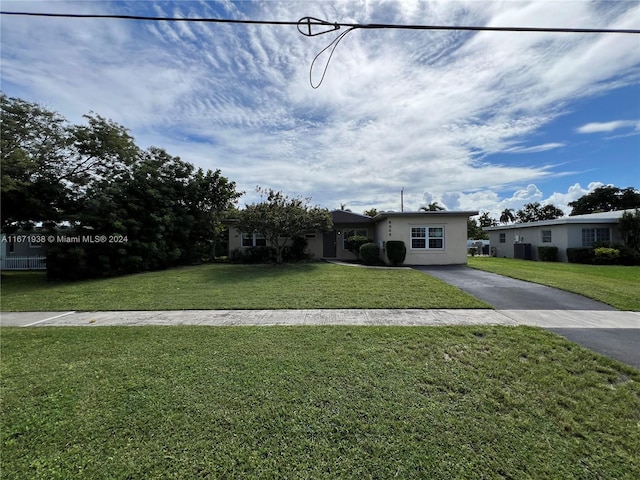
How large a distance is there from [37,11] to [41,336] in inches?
209

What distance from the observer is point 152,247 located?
1480cm

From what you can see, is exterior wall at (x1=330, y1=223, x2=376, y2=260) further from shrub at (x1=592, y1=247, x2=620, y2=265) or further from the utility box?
shrub at (x1=592, y1=247, x2=620, y2=265)

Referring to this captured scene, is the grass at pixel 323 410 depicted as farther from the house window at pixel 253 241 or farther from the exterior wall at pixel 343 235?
the exterior wall at pixel 343 235

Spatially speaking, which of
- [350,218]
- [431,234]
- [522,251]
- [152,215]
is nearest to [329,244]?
[350,218]

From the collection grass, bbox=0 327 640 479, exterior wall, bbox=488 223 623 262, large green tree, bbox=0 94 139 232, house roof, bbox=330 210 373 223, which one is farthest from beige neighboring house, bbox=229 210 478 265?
→ large green tree, bbox=0 94 139 232

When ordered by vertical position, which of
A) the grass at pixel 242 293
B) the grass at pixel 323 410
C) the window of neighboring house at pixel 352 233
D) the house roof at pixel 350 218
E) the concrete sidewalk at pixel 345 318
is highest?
the house roof at pixel 350 218

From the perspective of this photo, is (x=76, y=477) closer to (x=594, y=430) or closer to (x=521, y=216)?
(x=594, y=430)

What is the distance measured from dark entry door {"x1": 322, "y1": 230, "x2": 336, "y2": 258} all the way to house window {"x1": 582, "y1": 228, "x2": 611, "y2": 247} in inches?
645

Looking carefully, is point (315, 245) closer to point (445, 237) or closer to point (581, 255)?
point (445, 237)

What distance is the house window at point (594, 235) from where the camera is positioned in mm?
18844

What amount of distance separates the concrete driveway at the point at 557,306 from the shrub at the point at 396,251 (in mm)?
4028

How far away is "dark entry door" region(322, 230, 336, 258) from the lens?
20906 millimetres

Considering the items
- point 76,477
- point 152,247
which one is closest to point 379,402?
point 76,477

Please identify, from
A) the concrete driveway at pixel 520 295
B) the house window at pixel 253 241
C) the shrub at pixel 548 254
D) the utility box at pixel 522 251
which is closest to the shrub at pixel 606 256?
the shrub at pixel 548 254
